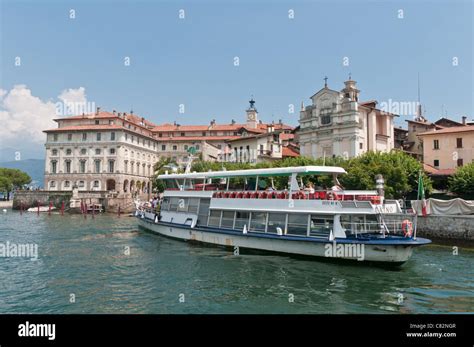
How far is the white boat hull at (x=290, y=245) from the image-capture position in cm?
1777

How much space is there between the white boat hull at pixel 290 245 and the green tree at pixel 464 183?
2278cm

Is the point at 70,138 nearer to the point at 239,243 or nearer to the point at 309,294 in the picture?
the point at 239,243

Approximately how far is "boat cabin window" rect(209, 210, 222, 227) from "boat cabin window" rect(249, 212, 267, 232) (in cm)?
310

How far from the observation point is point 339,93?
197 ft

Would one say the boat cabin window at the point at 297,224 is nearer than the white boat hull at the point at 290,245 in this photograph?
No

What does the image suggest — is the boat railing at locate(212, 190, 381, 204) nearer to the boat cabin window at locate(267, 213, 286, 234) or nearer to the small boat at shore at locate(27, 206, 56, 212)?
the boat cabin window at locate(267, 213, 286, 234)

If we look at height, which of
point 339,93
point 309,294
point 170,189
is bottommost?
point 309,294

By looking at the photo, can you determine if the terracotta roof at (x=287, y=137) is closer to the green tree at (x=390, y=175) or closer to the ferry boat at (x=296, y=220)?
the green tree at (x=390, y=175)

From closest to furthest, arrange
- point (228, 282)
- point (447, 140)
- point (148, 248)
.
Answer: point (228, 282) < point (148, 248) < point (447, 140)

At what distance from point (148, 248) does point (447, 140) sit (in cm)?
4498

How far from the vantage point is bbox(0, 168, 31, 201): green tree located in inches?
3898

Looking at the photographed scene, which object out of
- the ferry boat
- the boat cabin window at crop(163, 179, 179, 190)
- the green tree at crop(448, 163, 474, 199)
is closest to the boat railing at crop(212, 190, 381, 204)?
the ferry boat

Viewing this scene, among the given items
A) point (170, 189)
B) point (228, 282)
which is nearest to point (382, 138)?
point (170, 189)

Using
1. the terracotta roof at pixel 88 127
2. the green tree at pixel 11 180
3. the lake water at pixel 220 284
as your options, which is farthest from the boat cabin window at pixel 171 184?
the green tree at pixel 11 180
